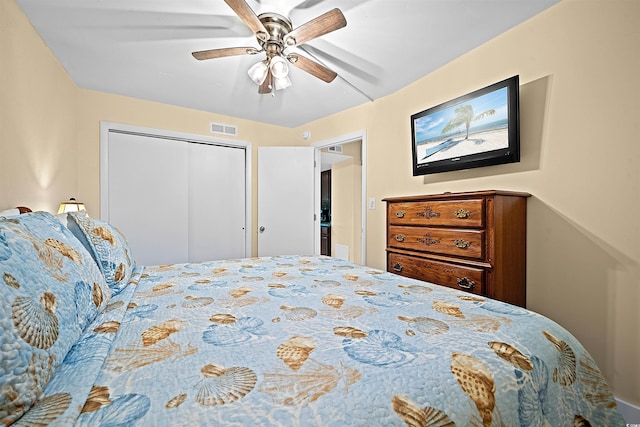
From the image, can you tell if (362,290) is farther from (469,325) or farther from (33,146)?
(33,146)

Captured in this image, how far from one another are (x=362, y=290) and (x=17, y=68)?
2541mm

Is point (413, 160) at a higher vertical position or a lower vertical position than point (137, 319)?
higher

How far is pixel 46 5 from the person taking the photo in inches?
73.2

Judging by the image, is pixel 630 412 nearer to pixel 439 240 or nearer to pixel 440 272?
pixel 440 272

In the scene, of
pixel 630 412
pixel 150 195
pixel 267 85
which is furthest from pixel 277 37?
pixel 630 412

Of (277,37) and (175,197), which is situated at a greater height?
(277,37)

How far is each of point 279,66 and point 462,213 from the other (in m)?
1.57

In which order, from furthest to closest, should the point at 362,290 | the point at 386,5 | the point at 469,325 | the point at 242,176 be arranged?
the point at 242,176 < the point at 386,5 < the point at 362,290 < the point at 469,325

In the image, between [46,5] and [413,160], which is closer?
[46,5]

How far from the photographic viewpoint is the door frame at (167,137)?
316 cm

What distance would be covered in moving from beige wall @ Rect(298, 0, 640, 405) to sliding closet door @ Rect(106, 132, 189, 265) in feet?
10.9

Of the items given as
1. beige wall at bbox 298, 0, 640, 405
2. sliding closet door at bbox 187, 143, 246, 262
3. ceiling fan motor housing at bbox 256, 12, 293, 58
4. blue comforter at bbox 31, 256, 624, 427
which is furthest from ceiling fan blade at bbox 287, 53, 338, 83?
sliding closet door at bbox 187, 143, 246, 262

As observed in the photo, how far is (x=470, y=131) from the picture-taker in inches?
88.4

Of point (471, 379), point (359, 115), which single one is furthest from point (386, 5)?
point (471, 379)
